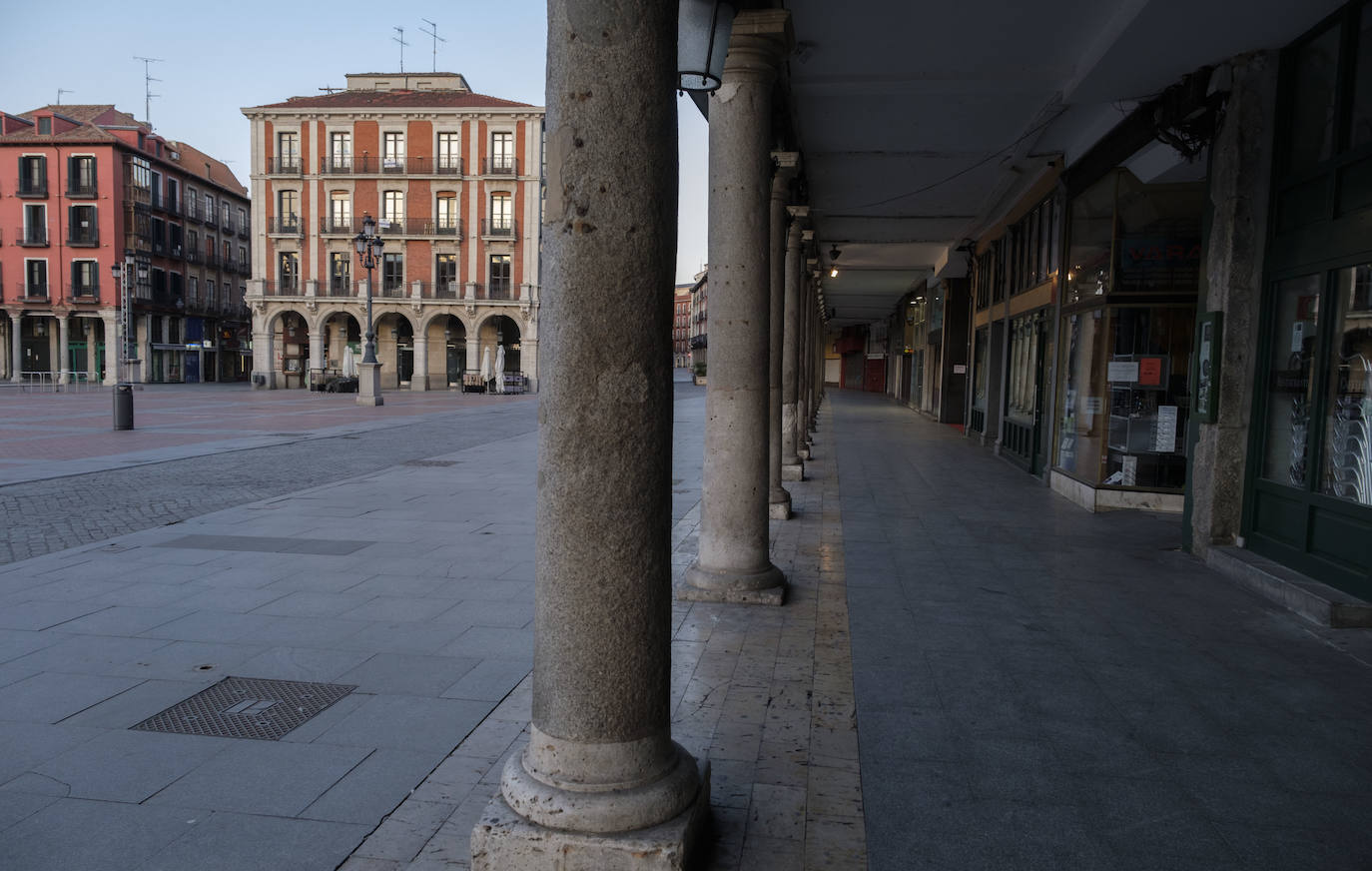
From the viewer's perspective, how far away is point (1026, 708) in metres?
4.11

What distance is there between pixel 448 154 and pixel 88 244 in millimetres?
20497

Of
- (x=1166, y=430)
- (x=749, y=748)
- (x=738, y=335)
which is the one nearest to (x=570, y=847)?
(x=749, y=748)

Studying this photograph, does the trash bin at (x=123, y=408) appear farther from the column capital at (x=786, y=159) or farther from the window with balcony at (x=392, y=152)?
the window with balcony at (x=392, y=152)

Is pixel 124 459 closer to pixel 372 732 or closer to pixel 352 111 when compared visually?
pixel 372 732

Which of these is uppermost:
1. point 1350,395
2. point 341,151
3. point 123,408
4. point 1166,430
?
point 341,151

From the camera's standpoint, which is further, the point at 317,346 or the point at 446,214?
the point at 446,214

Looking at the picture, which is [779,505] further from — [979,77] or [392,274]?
[392,274]

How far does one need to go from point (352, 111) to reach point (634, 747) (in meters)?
48.9

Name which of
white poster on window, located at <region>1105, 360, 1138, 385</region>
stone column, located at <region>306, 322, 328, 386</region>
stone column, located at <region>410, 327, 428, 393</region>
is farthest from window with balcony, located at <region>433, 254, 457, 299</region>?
white poster on window, located at <region>1105, 360, 1138, 385</region>

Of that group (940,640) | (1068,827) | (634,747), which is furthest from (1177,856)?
(940,640)

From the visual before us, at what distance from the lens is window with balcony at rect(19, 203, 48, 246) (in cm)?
4756

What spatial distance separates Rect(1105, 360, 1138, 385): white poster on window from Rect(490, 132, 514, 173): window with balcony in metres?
39.5

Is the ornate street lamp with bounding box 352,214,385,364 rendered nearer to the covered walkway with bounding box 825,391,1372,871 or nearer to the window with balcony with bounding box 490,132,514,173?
the window with balcony with bounding box 490,132,514,173

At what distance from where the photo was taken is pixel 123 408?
17.3 metres
